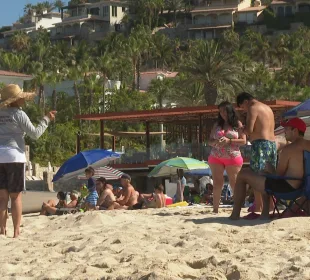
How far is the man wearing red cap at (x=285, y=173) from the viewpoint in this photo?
307 inches

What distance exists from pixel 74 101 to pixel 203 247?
189 feet

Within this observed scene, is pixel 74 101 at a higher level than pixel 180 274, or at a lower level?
lower

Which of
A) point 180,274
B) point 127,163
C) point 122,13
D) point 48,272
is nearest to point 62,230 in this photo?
point 48,272

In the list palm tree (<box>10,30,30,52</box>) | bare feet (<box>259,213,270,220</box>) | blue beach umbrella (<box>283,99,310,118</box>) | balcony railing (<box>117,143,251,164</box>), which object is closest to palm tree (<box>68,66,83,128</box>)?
balcony railing (<box>117,143,251,164</box>)

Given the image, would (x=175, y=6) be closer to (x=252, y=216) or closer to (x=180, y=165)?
(x=180, y=165)

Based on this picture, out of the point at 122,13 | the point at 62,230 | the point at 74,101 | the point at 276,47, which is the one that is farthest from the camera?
the point at 122,13

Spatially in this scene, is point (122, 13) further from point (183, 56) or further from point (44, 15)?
point (183, 56)

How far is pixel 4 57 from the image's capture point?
76.9 metres

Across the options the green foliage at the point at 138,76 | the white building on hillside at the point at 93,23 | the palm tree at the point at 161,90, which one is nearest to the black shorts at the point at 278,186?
the green foliage at the point at 138,76

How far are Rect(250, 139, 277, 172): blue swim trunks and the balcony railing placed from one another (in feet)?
60.2

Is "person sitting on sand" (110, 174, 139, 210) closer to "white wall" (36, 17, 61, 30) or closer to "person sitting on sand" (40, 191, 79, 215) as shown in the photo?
"person sitting on sand" (40, 191, 79, 215)

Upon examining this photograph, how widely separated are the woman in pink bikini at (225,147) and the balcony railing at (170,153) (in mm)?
17660

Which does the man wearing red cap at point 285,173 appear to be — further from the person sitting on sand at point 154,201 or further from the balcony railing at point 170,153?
the balcony railing at point 170,153

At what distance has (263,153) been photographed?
28.2 ft
